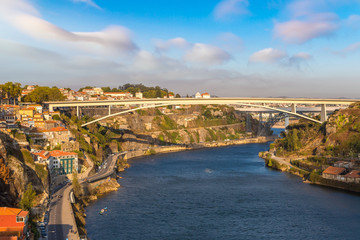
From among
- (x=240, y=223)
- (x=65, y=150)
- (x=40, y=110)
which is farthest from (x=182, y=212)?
(x=40, y=110)

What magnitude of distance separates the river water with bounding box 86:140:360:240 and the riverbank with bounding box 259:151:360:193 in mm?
1054

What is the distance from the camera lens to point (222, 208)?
25859 mm

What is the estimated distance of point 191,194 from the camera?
98.3ft

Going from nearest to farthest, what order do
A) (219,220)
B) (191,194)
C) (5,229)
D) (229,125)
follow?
(5,229) < (219,220) < (191,194) < (229,125)

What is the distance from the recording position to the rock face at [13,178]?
19.6 metres

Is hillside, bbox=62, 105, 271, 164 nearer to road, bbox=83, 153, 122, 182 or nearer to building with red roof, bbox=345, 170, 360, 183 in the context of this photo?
road, bbox=83, 153, 122, 182

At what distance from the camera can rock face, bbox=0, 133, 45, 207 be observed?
64.3ft

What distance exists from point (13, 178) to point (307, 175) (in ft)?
84.6

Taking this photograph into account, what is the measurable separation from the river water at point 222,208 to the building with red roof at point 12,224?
16.0 feet

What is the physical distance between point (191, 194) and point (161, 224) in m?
7.61

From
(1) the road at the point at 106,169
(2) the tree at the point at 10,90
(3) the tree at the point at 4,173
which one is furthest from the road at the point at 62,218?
(2) the tree at the point at 10,90

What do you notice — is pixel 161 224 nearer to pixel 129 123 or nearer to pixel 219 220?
pixel 219 220

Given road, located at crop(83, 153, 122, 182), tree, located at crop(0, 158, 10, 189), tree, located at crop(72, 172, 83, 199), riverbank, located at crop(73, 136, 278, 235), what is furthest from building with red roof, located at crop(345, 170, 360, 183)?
tree, located at crop(0, 158, 10, 189)

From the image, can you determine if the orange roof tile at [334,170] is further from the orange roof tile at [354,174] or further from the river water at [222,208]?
the river water at [222,208]
